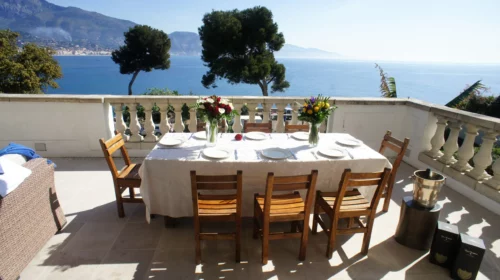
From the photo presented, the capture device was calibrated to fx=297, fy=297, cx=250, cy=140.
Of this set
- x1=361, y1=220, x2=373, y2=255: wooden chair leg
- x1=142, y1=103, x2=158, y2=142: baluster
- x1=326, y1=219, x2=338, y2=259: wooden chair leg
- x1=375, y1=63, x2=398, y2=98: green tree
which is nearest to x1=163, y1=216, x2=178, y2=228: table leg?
x1=326, y1=219, x2=338, y2=259: wooden chair leg

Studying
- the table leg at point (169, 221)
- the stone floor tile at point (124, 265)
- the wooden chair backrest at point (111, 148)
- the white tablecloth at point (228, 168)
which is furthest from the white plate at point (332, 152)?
the wooden chair backrest at point (111, 148)

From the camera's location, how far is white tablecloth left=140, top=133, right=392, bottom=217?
2.73 m

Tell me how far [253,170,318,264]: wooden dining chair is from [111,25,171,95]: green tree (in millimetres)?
24061

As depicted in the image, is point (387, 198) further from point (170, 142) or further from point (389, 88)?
point (389, 88)

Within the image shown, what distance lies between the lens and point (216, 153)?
2828 mm

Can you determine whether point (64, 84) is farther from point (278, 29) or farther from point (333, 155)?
point (333, 155)

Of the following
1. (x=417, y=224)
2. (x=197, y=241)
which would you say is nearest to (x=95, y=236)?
(x=197, y=241)

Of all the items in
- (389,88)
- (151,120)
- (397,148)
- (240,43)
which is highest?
(240,43)

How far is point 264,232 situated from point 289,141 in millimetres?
1234

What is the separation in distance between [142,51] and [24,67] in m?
8.33

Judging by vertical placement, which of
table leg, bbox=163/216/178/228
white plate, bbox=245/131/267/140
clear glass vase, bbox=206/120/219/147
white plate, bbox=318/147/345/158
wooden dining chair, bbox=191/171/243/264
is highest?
clear glass vase, bbox=206/120/219/147

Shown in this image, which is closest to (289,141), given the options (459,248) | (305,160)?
A: (305,160)

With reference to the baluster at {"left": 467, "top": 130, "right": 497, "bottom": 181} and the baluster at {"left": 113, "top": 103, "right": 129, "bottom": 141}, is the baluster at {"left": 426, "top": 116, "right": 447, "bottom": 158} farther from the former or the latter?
the baluster at {"left": 113, "top": 103, "right": 129, "bottom": 141}

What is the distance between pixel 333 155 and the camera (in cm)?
285
